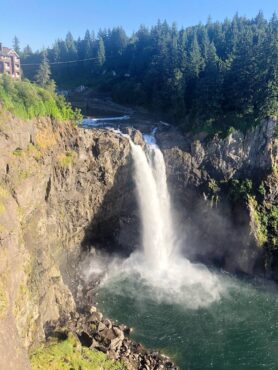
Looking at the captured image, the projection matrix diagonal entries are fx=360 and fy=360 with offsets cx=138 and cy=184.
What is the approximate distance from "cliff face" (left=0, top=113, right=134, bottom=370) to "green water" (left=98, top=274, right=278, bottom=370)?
5.60 m

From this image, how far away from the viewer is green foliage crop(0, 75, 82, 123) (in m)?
30.0

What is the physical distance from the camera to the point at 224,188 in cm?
4216

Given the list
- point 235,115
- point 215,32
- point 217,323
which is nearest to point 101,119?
point 235,115

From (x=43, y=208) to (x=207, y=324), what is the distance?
56.6 feet

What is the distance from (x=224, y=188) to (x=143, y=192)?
9655mm

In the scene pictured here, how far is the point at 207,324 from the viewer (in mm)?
30516

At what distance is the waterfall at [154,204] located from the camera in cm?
4022

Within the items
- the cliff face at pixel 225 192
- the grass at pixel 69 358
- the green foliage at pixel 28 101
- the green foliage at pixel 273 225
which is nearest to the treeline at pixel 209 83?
the cliff face at pixel 225 192

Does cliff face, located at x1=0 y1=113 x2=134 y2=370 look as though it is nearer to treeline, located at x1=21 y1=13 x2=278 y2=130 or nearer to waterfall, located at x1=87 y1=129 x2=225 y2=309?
waterfall, located at x1=87 y1=129 x2=225 y2=309

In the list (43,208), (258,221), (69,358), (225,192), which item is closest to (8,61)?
(43,208)

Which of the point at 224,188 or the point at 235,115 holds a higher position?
the point at 235,115

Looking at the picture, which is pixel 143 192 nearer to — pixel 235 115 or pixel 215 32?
pixel 235 115

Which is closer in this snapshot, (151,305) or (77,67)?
(151,305)

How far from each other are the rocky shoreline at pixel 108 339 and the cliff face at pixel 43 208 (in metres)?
1.02
